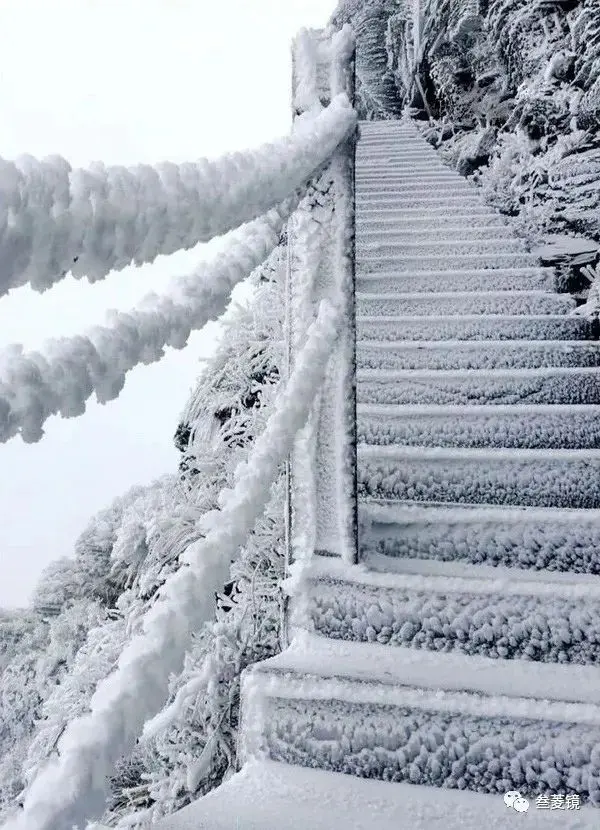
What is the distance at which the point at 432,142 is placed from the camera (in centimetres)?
553

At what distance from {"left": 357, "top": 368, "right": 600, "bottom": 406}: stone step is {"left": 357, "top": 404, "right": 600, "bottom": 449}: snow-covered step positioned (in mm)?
127

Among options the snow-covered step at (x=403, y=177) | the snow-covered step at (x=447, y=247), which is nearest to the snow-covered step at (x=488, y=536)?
the snow-covered step at (x=447, y=247)

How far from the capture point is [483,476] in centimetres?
164

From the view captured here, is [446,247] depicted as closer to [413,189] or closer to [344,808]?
[413,189]

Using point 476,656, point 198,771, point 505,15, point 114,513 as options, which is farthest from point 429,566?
point 114,513

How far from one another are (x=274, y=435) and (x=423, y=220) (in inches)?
106

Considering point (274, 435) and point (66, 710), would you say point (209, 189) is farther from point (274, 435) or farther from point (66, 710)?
point (66, 710)

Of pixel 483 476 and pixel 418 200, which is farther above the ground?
pixel 418 200

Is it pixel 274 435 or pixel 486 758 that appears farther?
pixel 274 435

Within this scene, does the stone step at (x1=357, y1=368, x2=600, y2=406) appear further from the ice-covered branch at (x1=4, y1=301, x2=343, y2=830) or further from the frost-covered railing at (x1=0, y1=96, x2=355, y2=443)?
the frost-covered railing at (x1=0, y1=96, x2=355, y2=443)

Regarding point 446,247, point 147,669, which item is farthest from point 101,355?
point 446,247

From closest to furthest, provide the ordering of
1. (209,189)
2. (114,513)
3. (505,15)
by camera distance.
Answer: (209,189), (505,15), (114,513)

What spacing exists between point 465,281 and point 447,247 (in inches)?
14.5

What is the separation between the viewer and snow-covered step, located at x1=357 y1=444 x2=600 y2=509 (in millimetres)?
1605
